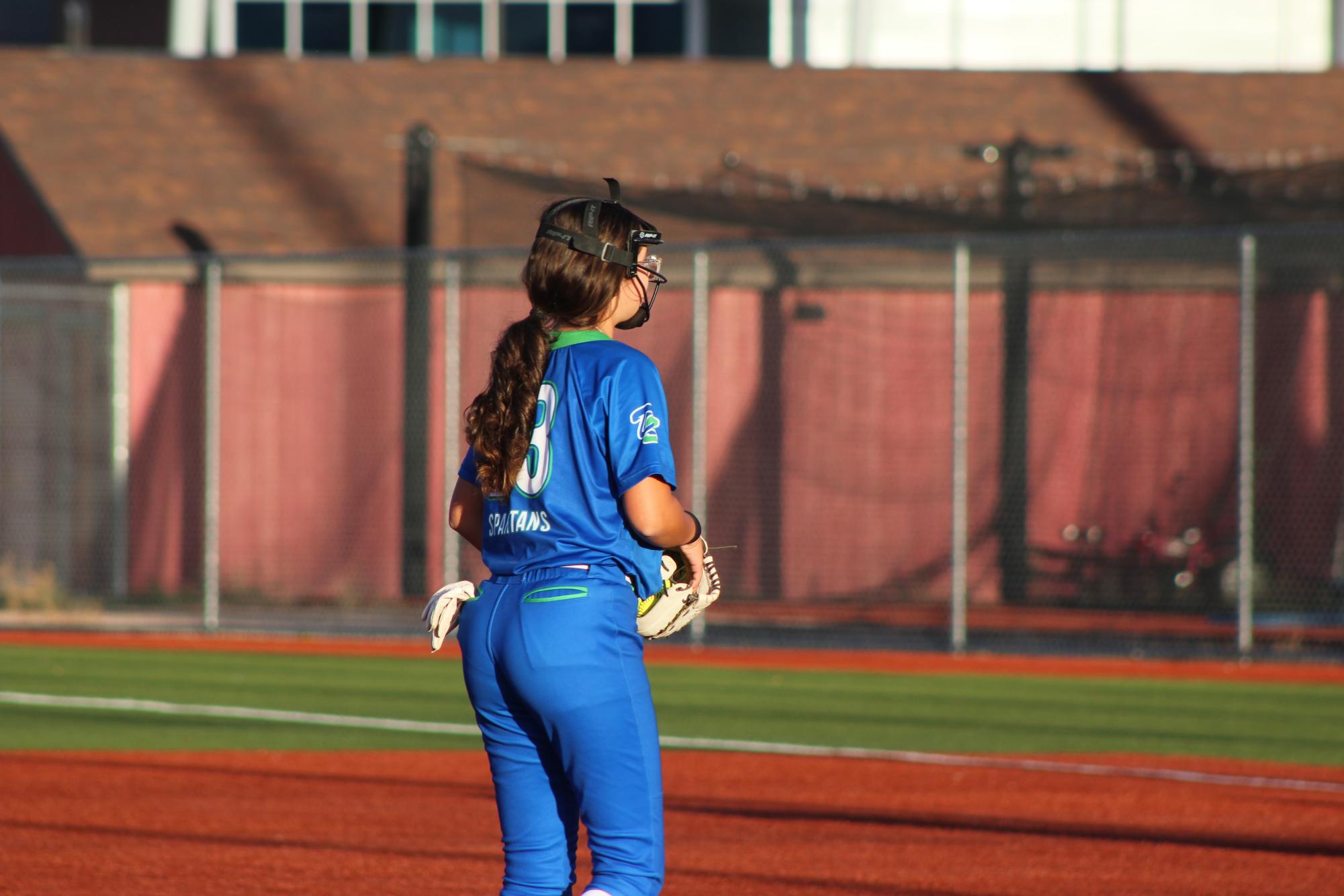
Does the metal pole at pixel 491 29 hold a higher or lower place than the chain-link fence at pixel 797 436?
higher

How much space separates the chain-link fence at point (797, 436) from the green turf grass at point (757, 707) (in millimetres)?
1618

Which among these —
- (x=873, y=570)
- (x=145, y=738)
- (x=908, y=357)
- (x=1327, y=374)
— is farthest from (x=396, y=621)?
(x=1327, y=374)

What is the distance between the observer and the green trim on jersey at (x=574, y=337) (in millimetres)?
3422

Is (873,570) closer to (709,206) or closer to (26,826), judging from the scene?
(709,206)

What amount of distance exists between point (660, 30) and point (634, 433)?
21622 millimetres

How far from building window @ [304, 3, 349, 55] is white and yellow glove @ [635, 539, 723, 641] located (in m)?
21.5

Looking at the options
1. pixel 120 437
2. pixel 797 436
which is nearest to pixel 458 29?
pixel 120 437

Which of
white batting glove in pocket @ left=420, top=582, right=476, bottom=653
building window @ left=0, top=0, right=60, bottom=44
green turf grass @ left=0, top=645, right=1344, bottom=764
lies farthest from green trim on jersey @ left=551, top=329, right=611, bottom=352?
building window @ left=0, top=0, right=60, bottom=44

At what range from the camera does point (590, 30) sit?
2403cm

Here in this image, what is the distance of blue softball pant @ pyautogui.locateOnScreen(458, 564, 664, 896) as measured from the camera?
3268 mm

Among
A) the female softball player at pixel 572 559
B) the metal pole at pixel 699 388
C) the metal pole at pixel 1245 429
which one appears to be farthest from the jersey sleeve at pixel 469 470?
the metal pole at pixel 699 388

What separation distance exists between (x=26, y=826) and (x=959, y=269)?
8.50m

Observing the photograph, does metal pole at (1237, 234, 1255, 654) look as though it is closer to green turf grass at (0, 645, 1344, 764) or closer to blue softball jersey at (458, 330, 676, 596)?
green turf grass at (0, 645, 1344, 764)

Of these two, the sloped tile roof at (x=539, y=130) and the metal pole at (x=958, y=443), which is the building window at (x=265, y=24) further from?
the metal pole at (x=958, y=443)
